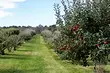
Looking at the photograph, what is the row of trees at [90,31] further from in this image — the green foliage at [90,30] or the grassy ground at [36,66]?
the grassy ground at [36,66]

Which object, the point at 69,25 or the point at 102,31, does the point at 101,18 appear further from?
the point at 69,25

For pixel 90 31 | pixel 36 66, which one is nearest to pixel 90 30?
pixel 90 31

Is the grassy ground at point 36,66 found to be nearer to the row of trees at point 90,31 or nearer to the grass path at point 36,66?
the grass path at point 36,66

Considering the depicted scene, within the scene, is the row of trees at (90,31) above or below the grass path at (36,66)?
above

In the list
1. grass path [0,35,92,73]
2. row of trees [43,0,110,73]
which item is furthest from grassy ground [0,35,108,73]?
→ row of trees [43,0,110,73]

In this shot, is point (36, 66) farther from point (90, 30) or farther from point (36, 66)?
point (90, 30)

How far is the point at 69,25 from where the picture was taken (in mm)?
13703

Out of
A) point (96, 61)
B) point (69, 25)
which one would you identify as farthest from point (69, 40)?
point (96, 61)

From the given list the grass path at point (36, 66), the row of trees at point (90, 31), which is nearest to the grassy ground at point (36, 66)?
the grass path at point (36, 66)

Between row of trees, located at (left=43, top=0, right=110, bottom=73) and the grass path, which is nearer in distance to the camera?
row of trees, located at (left=43, top=0, right=110, bottom=73)

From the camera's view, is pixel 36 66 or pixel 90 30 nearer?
pixel 90 30

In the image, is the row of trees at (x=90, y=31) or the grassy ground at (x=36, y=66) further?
the grassy ground at (x=36, y=66)

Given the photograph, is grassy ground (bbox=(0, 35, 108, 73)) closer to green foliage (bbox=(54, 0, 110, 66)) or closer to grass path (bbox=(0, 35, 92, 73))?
grass path (bbox=(0, 35, 92, 73))

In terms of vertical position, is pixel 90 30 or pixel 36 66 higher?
pixel 90 30
